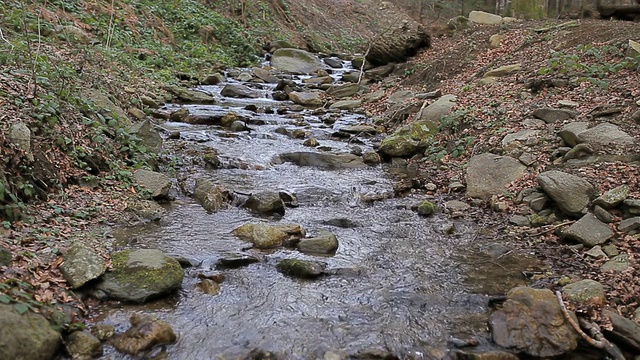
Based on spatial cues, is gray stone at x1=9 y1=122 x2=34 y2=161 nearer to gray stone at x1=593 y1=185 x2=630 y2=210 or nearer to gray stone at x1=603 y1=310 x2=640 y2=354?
gray stone at x1=603 y1=310 x2=640 y2=354

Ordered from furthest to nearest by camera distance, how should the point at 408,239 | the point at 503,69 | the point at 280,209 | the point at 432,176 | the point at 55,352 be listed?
the point at 503,69 → the point at 432,176 → the point at 280,209 → the point at 408,239 → the point at 55,352

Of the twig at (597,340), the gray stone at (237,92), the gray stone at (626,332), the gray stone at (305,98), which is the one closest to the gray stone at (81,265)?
the twig at (597,340)

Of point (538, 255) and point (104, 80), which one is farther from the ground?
point (104, 80)

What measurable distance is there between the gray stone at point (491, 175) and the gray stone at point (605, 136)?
0.98 meters

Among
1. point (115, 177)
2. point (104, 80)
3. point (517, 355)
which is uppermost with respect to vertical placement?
point (104, 80)

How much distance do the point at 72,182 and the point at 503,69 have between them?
9.73 m

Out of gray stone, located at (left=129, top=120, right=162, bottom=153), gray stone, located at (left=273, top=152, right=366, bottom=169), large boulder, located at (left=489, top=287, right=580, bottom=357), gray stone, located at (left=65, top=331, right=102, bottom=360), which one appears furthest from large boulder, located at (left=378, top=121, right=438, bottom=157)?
gray stone, located at (left=65, top=331, right=102, bottom=360)

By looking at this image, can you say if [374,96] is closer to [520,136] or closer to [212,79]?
[212,79]

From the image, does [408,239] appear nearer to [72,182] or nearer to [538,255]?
[538,255]

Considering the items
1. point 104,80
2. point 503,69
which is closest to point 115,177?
point 104,80

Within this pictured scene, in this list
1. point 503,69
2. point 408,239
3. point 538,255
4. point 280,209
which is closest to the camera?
point 538,255

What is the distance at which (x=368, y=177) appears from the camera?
891cm

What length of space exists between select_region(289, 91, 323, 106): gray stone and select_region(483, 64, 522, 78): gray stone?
521 centimetres

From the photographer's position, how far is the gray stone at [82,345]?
3594 mm
